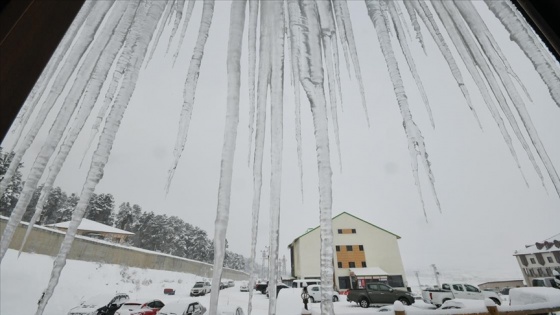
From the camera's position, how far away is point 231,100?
118 cm

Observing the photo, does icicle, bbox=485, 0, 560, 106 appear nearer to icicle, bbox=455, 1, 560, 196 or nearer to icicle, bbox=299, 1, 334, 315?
icicle, bbox=455, 1, 560, 196

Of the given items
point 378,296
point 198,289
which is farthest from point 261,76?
point 198,289

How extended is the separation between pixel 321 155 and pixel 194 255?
71173mm

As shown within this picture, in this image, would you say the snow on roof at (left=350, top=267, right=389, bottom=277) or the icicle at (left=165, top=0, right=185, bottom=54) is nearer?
the icicle at (left=165, top=0, right=185, bottom=54)

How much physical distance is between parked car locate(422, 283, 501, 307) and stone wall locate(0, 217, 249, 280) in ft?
41.7

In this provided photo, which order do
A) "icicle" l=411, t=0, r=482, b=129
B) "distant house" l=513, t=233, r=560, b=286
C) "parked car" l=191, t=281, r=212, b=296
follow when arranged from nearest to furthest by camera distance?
"icicle" l=411, t=0, r=482, b=129 < "parked car" l=191, t=281, r=212, b=296 < "distant house" l=513, t=233, r=560, b=286

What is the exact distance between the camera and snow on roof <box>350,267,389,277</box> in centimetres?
3037

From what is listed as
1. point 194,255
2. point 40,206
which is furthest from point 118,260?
point 194,255

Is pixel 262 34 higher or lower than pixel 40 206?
higher

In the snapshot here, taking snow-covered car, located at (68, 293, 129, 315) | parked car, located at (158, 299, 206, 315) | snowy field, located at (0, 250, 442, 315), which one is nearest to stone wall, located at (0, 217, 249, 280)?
snowy field, located at (0, 250, 442, 315)

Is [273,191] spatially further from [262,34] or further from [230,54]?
[262,34]

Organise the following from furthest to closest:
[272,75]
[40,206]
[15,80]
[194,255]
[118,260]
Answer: [194,255], [118,260], [272,75], [40,206], [15,80]

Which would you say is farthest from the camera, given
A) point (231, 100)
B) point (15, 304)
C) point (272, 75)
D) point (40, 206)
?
point (15, 304)

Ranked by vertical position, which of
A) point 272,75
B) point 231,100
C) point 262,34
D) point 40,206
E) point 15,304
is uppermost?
point 262,34
